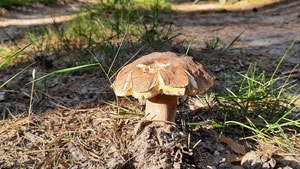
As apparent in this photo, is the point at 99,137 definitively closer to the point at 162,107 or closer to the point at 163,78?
the point at 162,107

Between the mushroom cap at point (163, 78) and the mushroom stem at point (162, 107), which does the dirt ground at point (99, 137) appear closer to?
the mushroom stem at point (162, 107)

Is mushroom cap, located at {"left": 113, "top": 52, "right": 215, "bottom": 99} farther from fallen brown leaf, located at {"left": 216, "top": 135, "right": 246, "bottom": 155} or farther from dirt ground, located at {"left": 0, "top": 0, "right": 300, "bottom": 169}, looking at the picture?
fallen brown leaf, located at {"left": 216, "top": 135, "right": 246, "bottom": 155}

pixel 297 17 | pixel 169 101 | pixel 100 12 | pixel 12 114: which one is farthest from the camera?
pixel 297 17

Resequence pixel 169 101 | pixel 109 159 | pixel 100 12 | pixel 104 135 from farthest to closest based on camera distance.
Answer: pixel 100 12 → pixel 104 135 → pixel 169 101 → pixel 109 159

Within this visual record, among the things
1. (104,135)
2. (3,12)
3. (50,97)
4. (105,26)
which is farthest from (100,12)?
(3,12)


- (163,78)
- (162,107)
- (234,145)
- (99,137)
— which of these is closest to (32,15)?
(99,137)

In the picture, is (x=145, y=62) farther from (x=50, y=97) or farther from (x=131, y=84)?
(x=50, y=97)

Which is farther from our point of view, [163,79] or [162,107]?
[162,107]

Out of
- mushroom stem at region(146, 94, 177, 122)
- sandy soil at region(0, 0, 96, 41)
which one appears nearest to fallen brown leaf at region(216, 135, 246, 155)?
mushroom stem at region(146, 94, 177, 122)
